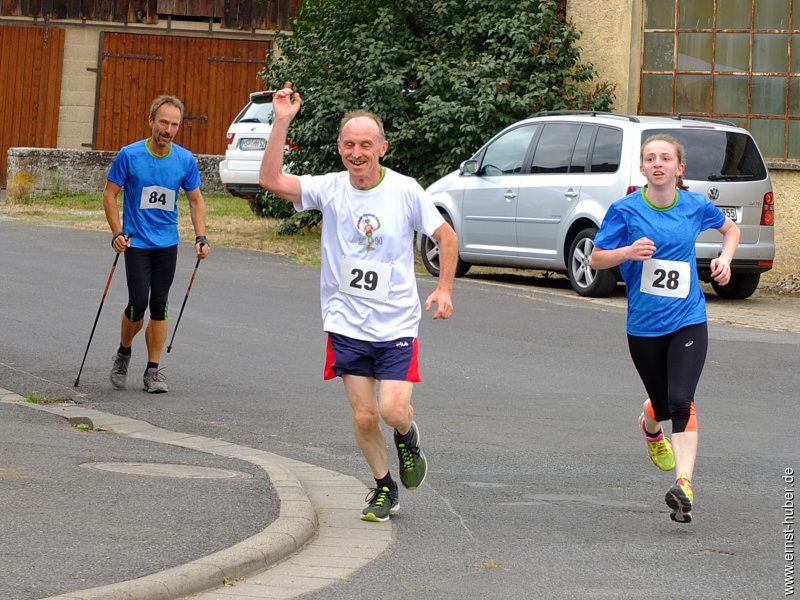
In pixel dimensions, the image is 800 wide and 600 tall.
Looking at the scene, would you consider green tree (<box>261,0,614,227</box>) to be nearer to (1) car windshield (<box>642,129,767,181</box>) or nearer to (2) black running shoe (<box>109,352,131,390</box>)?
(1) car windshield (<box>642,129,767,181</box>)

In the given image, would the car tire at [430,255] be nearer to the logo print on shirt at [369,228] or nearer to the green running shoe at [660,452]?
the green running shoe at [660,452]

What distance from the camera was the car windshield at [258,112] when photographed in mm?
24000

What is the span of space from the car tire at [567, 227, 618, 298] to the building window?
5151 mm

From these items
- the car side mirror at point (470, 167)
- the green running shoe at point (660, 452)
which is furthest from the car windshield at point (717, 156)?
the green running shoe at point (660, 452)

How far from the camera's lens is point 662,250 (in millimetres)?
7250

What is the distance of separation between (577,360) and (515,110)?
9.05m

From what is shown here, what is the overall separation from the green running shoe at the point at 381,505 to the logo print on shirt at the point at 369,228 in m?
1.08

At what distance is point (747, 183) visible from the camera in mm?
16344

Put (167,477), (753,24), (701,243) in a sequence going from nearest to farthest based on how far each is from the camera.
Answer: (167,477) < (701,243) < (753,24)

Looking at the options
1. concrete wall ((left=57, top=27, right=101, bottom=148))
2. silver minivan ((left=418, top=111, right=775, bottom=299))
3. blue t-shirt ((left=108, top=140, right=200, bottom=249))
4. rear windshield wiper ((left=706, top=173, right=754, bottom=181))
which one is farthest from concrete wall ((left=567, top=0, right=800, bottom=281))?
concrete wall ((left=57, top=27, right=101, bottom=148))

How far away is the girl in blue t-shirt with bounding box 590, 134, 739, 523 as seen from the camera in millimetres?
7160

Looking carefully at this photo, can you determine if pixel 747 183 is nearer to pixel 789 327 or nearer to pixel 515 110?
pixel 789 327

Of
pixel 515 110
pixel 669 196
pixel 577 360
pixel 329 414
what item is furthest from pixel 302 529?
pixel 515 110

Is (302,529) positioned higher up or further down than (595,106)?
further down
